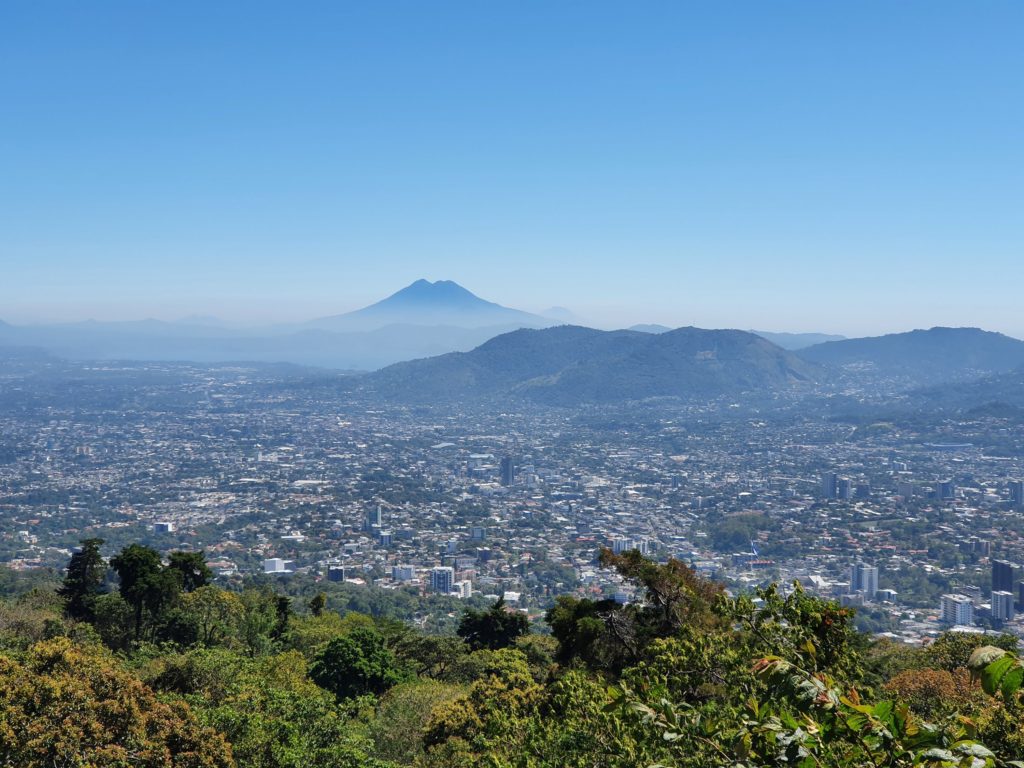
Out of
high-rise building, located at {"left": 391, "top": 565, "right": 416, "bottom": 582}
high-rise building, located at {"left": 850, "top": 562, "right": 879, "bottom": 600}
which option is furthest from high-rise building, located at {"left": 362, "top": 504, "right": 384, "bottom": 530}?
high-rise building, located at {"left": 850, "top": 562, "right": 879, "bottom": 600}

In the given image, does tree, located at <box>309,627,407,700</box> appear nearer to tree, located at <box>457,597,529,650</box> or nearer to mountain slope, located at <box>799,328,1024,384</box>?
tree, located at <box>457,597,529,650</box>

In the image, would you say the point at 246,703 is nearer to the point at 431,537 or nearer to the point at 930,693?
the point at 930,693

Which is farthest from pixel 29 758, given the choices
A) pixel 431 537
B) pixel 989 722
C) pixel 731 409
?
pixel 731 409

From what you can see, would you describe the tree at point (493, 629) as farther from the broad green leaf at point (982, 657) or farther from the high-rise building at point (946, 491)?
the high-rise building at point (946, 491)

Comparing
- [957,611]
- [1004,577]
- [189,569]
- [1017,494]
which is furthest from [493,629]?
[1017,494]

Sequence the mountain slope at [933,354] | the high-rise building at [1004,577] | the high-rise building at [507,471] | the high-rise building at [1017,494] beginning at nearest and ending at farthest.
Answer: the high-rise building at [1004,577] → the high-rise building at [1017,494] → the high-rise building at [507,471] → the mountain slope at [933,354]

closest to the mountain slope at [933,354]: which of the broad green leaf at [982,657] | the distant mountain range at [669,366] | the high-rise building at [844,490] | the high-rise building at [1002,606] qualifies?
the distant mountain range at [669,366]
